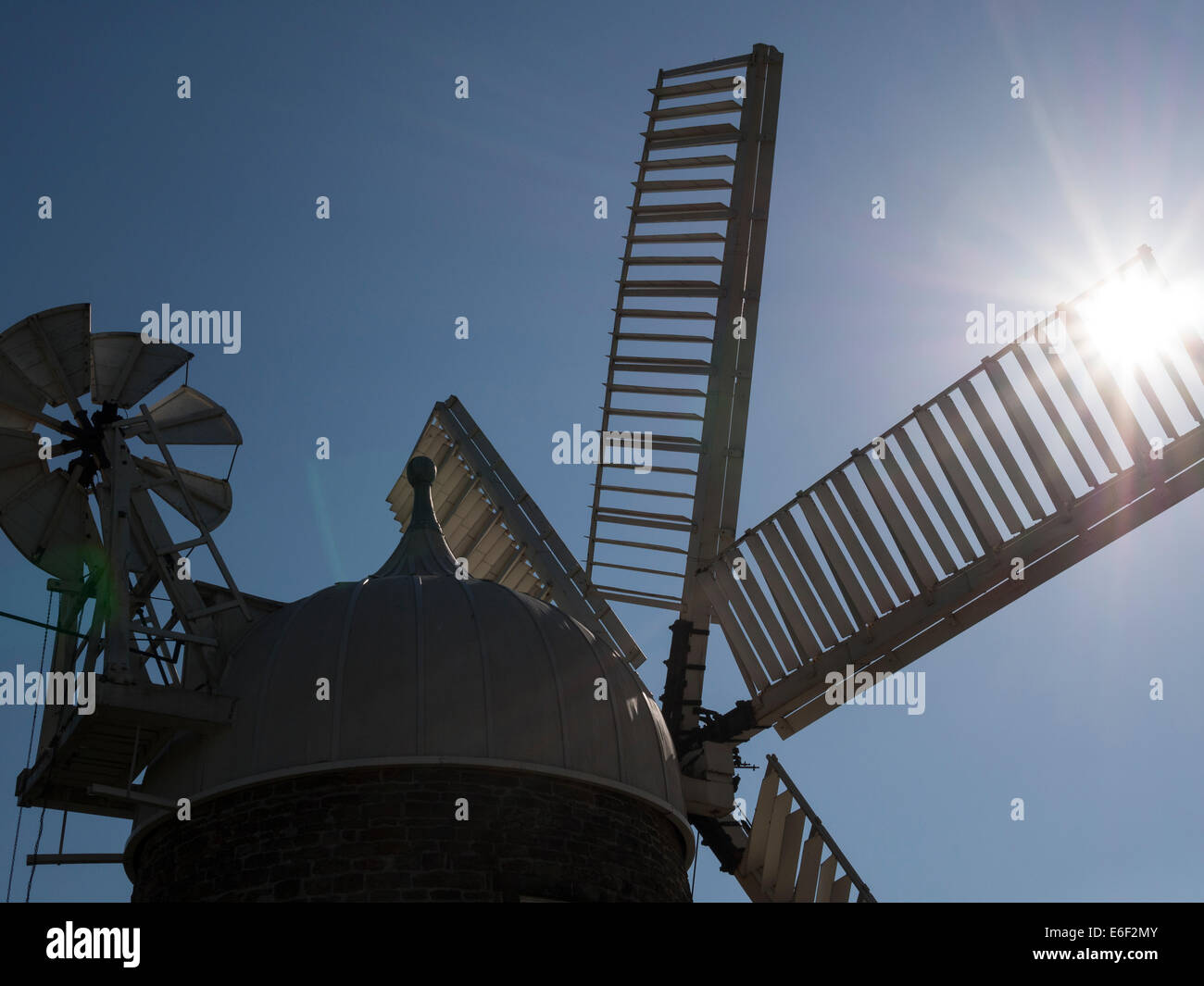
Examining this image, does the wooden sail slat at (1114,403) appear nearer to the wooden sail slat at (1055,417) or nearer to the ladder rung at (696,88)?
the wooden sail slat at (1055,417)

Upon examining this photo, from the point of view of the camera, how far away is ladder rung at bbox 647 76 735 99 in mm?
23703

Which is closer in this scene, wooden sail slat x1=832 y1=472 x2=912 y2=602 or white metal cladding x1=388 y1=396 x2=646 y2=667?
wooden sail slat x1=832 y1=472 x2=912 y2=602

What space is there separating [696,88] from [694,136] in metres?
0.79

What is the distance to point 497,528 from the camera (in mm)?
23562

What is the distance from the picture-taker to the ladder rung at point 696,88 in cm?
2370

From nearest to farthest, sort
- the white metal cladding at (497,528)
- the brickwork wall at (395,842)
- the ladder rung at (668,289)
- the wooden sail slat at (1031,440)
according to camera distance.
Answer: the brickwork wall at (395,842) < the wooden sail slat at (1031,440) < the white metal cladding at (497,528) < the ladder rung at (668,289)

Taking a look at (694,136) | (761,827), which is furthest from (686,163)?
(761,827)

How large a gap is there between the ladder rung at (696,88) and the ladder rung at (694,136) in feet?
1.83

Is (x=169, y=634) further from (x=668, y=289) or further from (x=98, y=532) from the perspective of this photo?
(x=668, y=289)

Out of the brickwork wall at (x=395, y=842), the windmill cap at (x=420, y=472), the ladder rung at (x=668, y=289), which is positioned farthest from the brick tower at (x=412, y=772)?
the ladder rung at (x=668, y=289)

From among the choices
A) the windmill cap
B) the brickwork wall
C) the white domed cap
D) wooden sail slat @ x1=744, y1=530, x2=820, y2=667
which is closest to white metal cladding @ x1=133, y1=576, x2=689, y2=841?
the white domed cap

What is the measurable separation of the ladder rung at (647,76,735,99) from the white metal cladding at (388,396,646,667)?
227 inches

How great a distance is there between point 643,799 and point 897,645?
4618mm

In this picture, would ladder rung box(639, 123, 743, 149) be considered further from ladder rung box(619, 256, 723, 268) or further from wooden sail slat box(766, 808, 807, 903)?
wooden sail slat box(766, 808, 807, 903)
